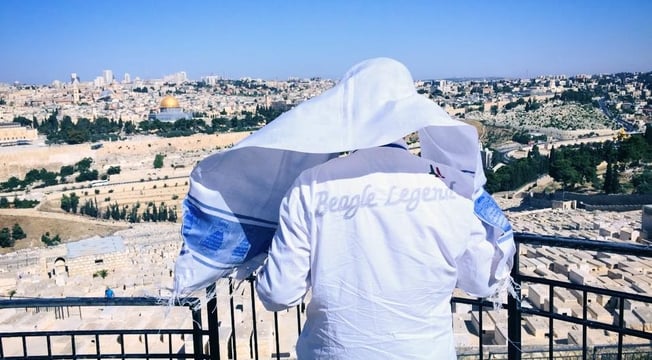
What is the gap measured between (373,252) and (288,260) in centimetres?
15

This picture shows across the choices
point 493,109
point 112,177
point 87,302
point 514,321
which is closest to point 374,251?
point 514,321

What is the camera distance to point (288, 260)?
3.71 feet

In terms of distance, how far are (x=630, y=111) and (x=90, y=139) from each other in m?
44.6

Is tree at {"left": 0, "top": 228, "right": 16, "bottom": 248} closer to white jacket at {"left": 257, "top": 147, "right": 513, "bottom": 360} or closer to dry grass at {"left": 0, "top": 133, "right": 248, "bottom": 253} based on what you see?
dry grass at {"left": 0, "top": 133, "right": 248, "bottom": 253}

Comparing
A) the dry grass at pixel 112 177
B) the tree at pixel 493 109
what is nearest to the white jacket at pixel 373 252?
the dry grass at pixel 112 177

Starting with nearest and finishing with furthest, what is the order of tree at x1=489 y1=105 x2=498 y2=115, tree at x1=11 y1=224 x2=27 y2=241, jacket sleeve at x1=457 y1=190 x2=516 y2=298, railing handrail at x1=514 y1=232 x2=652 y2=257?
jacket sleeve at x1=457 y1=190 x2=516 y2=298 < railing handrail at x1=514 y1=232 x2=652 y2=257 < tree at x1=11 y1=224 x2=27 y2=241 < tree at x1=489 y1=105 x2=498 y2=115

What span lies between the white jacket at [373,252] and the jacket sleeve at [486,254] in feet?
0.13

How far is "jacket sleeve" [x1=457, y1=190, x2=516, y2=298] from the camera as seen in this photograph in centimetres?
127

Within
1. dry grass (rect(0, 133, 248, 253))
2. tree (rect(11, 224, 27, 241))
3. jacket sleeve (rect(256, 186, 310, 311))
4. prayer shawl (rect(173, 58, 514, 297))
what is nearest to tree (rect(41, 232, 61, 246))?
dry grass (rect(0, 133, 248, 253))

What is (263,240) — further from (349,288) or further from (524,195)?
(524,195)

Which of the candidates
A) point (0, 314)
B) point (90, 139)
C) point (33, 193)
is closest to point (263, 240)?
point (0, 314)

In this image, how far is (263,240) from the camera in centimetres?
133

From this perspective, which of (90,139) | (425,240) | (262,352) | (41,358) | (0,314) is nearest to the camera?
(425,240)

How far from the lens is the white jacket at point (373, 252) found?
1115mm
